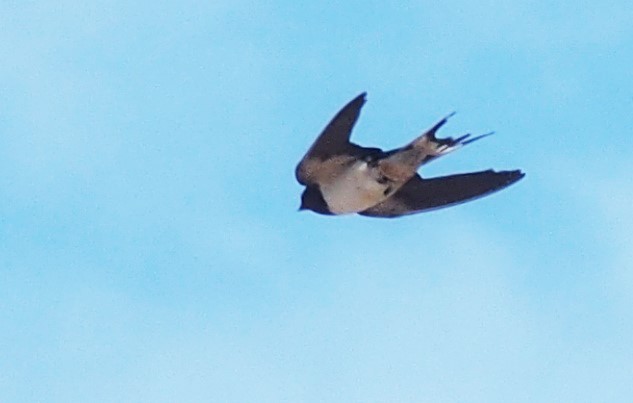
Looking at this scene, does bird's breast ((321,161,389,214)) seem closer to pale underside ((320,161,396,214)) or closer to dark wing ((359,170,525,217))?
pale underside ((320,161,396,214))

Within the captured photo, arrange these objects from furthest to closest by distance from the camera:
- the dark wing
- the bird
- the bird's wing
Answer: the dark wing → the bird → the bird's wing

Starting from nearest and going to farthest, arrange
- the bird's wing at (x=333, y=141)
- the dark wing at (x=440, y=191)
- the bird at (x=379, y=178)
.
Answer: the bird's wing at (x=333, y=141) < the bird at (x=379, y=178) < the dark wing at (x=440, y=191)

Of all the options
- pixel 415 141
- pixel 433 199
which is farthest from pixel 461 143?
pixel 433 199

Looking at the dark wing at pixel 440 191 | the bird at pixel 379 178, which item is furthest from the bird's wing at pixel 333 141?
the dark wing at pixel 440 191

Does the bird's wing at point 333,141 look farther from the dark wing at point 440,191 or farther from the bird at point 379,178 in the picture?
the dark wing at point 440,191

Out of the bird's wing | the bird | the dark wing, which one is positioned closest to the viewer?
the bird's wing

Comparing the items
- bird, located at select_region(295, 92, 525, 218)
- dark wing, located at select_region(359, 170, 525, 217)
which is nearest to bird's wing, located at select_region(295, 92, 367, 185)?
bird, located at select_region(295, 92, 525, 218)

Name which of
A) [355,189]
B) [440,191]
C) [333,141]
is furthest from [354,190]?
[440,191]

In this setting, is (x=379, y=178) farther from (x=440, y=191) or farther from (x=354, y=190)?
(x=440, y=191)
